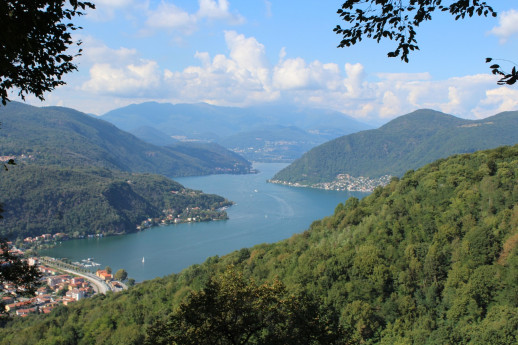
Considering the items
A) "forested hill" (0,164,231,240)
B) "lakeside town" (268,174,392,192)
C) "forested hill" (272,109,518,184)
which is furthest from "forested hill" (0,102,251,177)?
"lakeside town" (268,174,392,192)

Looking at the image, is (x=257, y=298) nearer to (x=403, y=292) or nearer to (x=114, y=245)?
(x=403, y=292)

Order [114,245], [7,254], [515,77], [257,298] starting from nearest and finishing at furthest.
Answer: [515,77] < [7,254] < [257,298] < [114,245]

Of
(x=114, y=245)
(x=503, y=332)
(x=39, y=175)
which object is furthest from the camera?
(x=39, y=175)

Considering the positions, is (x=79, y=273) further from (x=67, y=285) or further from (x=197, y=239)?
(x=197, y=239)

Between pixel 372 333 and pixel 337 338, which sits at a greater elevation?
pixel 337 338

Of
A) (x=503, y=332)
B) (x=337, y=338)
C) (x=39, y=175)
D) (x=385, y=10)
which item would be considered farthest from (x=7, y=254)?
(x=39, y=175)

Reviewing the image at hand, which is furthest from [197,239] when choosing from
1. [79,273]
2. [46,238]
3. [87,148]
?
[87,148]
